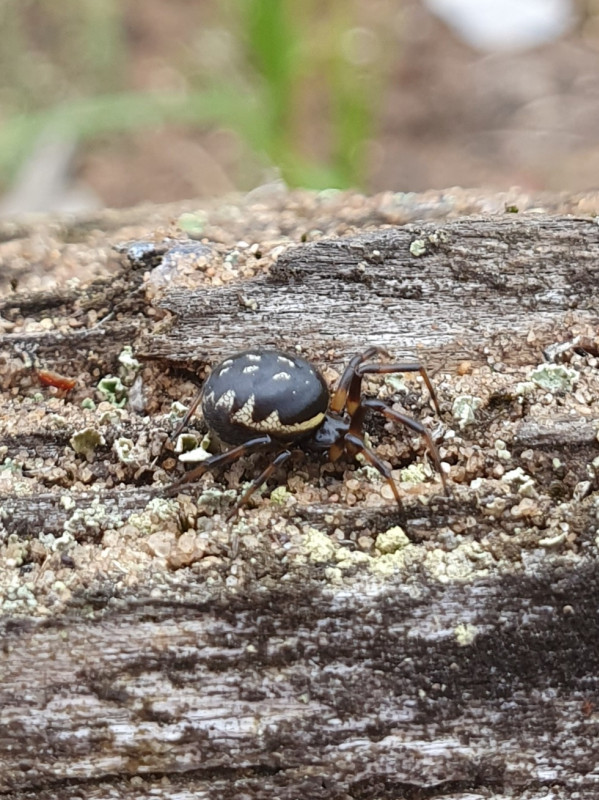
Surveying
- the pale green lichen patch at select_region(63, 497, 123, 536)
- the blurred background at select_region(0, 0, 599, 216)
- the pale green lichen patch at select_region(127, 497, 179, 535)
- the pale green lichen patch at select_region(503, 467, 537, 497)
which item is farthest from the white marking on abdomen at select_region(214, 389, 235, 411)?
the blurred background at select_region(0, 0, 599, 216)

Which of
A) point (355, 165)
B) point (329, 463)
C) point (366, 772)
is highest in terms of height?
point (355, 165)

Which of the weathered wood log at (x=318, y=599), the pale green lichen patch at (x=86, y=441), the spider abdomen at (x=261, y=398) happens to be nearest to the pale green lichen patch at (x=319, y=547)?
the weathered wood log at (x=318, y=599)

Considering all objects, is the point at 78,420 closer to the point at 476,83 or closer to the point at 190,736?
the point at 190,736

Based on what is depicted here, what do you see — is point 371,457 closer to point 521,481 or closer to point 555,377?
point 521,481

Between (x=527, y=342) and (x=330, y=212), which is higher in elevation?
(x=330, y=212)

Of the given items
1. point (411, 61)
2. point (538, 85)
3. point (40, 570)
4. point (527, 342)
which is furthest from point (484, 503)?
point (411, 61)

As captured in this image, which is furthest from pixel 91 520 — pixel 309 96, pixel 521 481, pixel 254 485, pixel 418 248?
pixel 309 96
